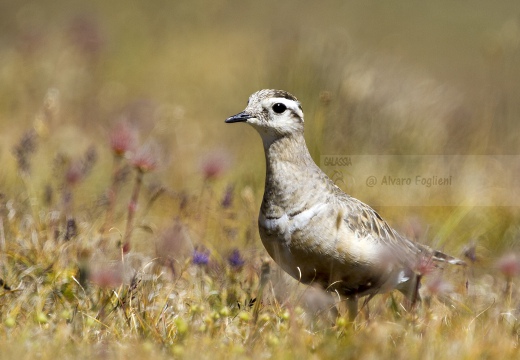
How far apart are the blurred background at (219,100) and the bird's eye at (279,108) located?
0.69 meters

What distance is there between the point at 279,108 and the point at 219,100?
6.27 m

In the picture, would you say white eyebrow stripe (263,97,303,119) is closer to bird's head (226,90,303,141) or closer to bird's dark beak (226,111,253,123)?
bird's head (226,90,303,141)

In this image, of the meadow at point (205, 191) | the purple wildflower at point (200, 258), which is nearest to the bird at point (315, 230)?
the meadow at point (205, 191)

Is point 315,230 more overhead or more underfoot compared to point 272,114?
more underfoot

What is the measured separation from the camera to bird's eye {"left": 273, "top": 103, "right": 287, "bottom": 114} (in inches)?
225

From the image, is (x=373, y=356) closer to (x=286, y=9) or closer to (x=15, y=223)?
(x=15, y=223)

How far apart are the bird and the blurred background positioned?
46 centimetres

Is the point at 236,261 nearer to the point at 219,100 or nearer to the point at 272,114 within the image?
the point at 272,114

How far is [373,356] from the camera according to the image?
160 inches

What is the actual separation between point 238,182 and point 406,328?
3.91 meters

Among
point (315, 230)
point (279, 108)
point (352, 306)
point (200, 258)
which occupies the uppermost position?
point (279, 108)

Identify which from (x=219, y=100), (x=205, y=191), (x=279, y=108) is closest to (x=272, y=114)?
(x=279, y=108)

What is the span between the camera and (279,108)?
5738 mm

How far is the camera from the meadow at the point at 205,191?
4.63m
